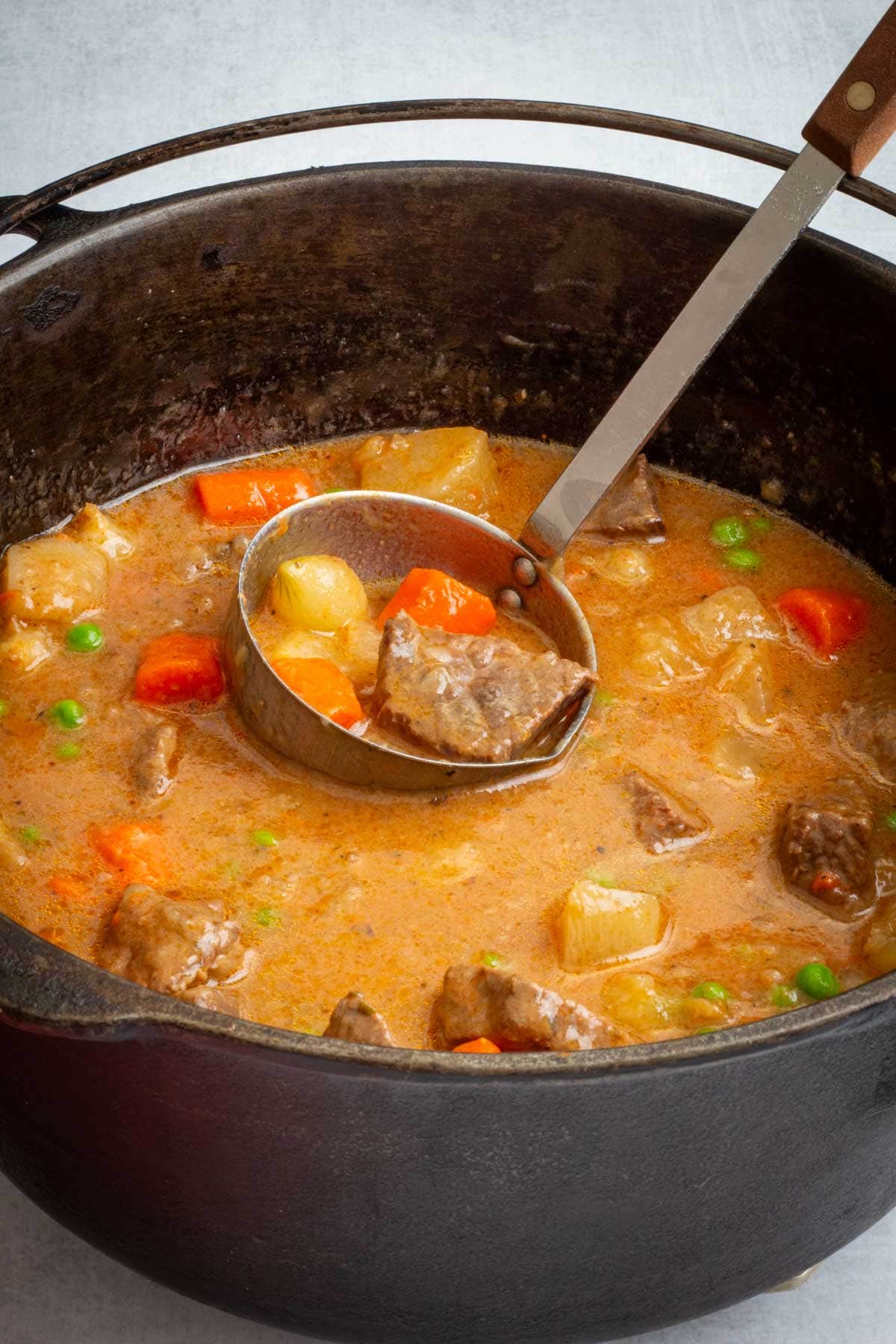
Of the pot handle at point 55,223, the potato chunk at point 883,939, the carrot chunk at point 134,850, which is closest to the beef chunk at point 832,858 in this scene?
the potato chunk at point 883,939

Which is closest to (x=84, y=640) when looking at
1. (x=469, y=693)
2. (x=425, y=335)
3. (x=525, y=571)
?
(x=469, y=693)

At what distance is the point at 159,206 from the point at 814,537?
161 centimetres

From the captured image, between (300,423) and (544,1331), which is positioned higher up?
(544,1331)

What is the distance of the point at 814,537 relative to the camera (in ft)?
11.7

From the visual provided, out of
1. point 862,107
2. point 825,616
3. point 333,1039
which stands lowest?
point 825,616

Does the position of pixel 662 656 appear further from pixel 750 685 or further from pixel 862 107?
pixel 862 107

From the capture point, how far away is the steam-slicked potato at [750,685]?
311cm

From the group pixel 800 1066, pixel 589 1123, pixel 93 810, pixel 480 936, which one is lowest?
pixel 93 810

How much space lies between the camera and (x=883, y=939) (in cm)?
266

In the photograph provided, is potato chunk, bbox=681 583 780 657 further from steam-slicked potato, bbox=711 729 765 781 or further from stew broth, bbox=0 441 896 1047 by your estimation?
steam-slicked potato, bbox=711 729 765 781

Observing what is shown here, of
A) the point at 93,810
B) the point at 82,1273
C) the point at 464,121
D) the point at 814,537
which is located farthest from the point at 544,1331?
the point at 464,121

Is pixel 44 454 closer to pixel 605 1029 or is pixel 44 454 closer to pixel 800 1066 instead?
pixel 605 1029

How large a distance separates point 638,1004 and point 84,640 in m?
1.34

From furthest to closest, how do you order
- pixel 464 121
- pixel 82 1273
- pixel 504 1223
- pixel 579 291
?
pixel 464 121 → pixel 579 291 → pixel 82 1273 → pixel 504 1223
